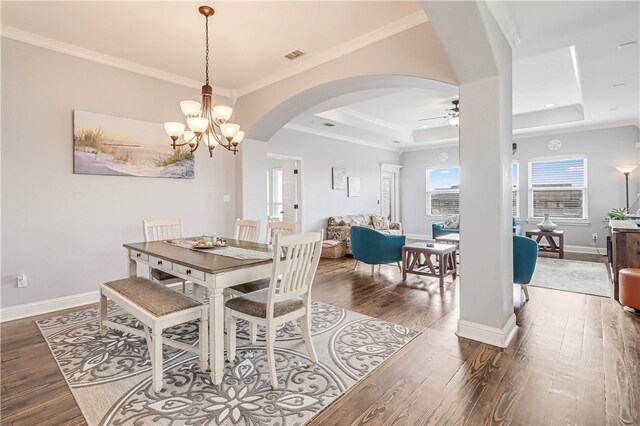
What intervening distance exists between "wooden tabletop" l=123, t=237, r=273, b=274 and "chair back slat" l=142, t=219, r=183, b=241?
1.06 ft

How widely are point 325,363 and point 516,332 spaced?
1.77 m

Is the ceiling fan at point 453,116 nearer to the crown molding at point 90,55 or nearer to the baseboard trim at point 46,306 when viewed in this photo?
the crown molding at point 90,55

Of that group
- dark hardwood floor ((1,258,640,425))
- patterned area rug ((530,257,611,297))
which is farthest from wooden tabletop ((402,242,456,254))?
patterned area rug ((530,257,611,297))

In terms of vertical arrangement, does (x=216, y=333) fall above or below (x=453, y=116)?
below

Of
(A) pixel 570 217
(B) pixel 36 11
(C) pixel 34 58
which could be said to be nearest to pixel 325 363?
(B) pixel 36 11

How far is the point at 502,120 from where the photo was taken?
2602 mm

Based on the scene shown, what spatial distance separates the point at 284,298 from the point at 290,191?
460 centimetres

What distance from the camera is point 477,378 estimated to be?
6.94ft

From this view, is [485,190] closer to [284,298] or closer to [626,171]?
[284,298]

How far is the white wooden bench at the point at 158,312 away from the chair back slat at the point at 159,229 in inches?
34.7

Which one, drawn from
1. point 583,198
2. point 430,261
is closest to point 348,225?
point 430,261

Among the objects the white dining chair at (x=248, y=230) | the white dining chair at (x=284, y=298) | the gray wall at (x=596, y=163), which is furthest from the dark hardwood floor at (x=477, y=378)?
the gray wall at (x=596, y=163)

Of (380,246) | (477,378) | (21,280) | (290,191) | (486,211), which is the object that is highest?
(290,191)

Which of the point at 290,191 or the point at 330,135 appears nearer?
the point at 290,191
